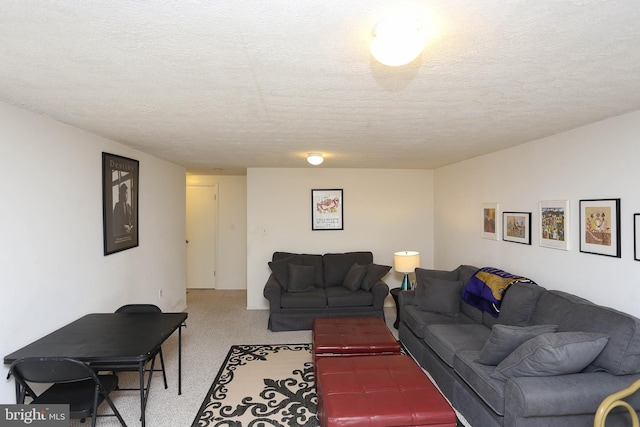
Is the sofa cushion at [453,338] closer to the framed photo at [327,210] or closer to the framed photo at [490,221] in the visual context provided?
the framed photo at [490,221]

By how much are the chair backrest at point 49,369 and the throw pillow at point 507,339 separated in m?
2.55

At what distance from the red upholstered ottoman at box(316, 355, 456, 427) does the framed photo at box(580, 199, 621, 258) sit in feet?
5.57

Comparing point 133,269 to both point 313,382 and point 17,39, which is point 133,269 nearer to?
point 313,382

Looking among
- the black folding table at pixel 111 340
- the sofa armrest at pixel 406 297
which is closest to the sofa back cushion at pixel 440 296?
the sofa armrest at pixel 406 297

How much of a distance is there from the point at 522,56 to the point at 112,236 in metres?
3.63

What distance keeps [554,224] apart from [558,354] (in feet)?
4.89

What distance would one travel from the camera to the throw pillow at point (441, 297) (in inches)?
153

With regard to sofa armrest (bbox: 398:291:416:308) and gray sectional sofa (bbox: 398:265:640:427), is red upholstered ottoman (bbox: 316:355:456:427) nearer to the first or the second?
gray sectional sofa (bbox: 398:265:640:427)

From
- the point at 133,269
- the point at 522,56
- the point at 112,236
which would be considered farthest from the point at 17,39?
the point at 133,269

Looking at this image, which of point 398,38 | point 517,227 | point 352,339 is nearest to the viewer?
point 398,38

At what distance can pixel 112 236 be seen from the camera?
3.43 m

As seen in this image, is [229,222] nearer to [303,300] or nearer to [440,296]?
[303,300]

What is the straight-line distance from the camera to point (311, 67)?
1.66 metres
